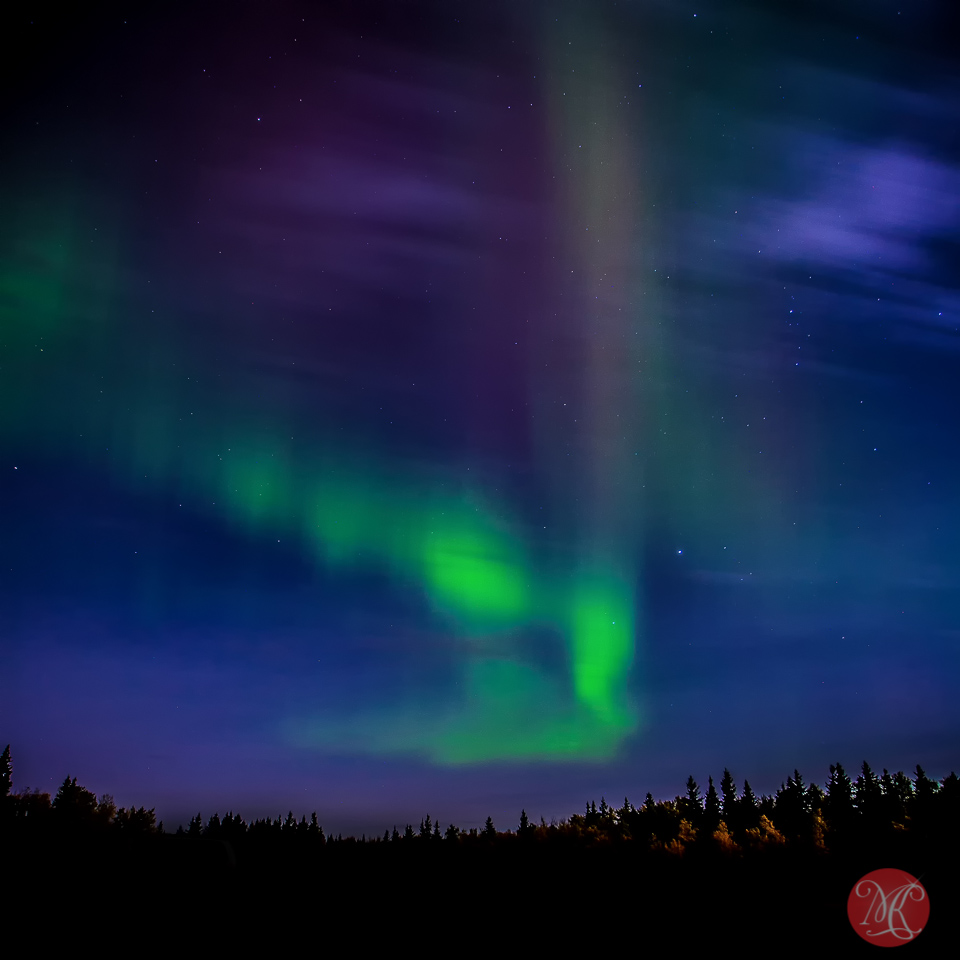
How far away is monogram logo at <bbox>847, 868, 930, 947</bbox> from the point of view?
1118 centimetres

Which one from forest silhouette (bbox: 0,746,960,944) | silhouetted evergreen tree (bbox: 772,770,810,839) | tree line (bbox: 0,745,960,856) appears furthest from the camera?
silhouetted evergreen tree (bbox: 772,770,810,839)

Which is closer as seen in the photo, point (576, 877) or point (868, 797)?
point (576, 877)

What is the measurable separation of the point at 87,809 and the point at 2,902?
126m

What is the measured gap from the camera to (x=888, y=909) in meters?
11.5

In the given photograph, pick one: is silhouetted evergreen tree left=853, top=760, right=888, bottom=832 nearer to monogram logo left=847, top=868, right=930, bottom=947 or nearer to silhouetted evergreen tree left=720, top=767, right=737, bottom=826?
silhouetted evergreen tree left=720, top=767, right=737, bottom=826

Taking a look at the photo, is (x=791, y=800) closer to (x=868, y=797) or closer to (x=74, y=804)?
(x=868, y=797)

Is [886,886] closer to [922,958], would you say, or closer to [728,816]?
[922,958]

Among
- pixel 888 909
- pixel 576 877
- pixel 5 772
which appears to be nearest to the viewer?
pixel 888 909

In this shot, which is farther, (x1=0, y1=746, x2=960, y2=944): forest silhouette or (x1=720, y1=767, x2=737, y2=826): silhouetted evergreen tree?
(x1=720, y1=767, x2=737, y2=826): silhouetted evergreen tree

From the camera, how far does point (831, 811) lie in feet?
364

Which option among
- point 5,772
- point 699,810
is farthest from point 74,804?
point 699,810

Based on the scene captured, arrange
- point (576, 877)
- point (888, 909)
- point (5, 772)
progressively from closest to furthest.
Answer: point (888, 909), point (576, 877), point (5, 772)

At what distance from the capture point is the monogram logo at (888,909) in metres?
11.2

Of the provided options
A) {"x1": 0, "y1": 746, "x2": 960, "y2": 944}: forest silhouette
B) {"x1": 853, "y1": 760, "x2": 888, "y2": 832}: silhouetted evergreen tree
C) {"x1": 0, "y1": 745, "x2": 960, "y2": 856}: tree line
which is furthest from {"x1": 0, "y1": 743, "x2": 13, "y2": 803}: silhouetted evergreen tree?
{"x1": 853, "y1": 760, "x2": 888, "y2": 832}: silhouetted evergreen tree
